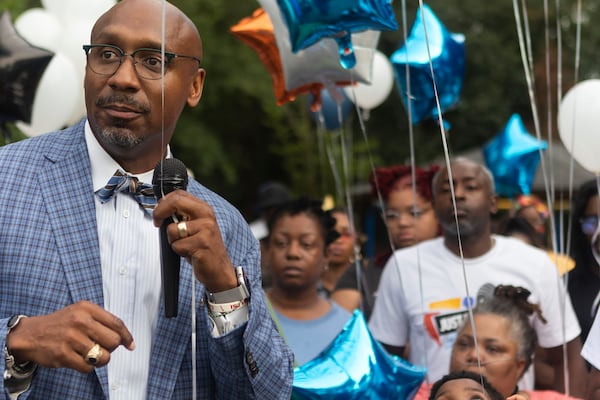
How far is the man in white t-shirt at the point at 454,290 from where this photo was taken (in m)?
3.99

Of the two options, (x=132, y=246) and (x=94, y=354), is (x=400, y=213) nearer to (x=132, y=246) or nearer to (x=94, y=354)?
(x=132, y=246)

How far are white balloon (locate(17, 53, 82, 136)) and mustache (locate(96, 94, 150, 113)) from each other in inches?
125

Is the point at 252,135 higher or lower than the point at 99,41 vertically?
lower

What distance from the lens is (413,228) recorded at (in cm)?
523

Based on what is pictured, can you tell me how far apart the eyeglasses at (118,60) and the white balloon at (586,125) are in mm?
2887

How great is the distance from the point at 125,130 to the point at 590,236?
3.00 metres

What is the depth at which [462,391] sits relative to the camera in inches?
117

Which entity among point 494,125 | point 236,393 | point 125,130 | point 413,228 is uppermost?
point 125,130

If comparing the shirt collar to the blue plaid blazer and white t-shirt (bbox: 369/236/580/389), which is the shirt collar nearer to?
the blue plaid blazer

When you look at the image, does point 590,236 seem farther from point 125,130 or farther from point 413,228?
point 125,130

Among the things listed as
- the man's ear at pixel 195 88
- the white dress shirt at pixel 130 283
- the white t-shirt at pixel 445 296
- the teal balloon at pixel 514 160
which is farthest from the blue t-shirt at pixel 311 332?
the teal balloon at pixel 514 160

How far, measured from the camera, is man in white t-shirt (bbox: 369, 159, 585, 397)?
399 centimetres

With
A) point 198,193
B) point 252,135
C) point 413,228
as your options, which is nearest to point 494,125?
point 252,135

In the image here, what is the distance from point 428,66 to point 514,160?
266 cm
